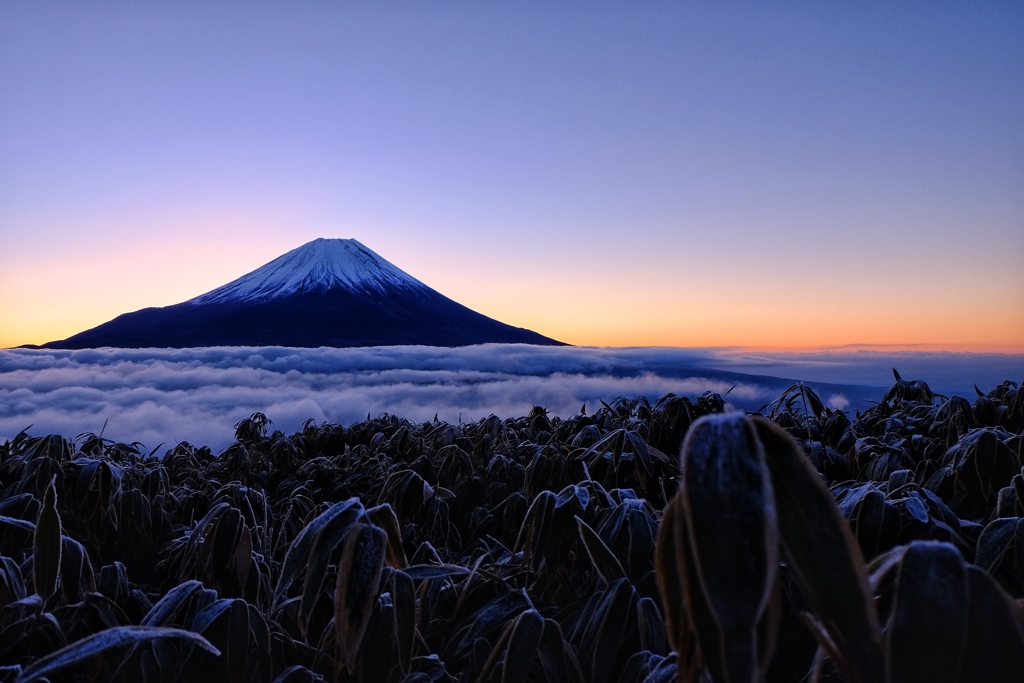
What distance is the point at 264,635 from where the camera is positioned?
1.18 meters

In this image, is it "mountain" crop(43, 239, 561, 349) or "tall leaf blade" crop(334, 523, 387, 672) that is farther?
"mountain" crop(43, 239, 561, 349)

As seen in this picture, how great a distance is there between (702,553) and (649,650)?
33.4 inches

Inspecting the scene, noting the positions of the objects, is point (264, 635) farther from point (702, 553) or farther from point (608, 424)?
point (608, 424)

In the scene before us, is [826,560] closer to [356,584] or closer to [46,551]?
[356,584]

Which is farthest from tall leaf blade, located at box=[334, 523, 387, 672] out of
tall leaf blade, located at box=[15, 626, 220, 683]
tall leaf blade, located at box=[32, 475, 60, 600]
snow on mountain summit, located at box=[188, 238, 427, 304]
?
snow on mountain summit, located at box=[188, 238, 427, 304]

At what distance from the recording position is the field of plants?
1.59 feet

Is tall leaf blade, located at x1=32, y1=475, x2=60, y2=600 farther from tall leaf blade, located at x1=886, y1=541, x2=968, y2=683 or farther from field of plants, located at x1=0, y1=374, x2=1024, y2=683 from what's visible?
tall leaf blade, located at x1=886, y1=541, x2=968, y2=683

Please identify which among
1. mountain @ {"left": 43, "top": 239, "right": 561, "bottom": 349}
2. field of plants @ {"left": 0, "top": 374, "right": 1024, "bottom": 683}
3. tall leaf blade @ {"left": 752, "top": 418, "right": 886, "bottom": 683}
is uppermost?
mountain @ {"left": 43, "top": 239, "right": 561, "bottom": 349}

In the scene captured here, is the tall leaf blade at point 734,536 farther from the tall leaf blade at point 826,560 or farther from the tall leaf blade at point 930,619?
the tall leaf blade at point 930,619

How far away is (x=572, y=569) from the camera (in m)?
1.73

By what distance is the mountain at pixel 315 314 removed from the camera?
290ft

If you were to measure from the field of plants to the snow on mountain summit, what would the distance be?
327 ft

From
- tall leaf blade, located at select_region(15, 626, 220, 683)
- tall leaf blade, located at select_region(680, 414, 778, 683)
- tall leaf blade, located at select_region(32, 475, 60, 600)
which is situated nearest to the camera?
tall leaf blade, located at select_region(680, 414, 778, 683)

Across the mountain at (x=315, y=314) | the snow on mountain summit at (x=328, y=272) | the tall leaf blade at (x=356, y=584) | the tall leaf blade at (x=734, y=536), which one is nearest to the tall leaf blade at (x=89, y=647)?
the tall leaf blade at (x=356, y=584)
